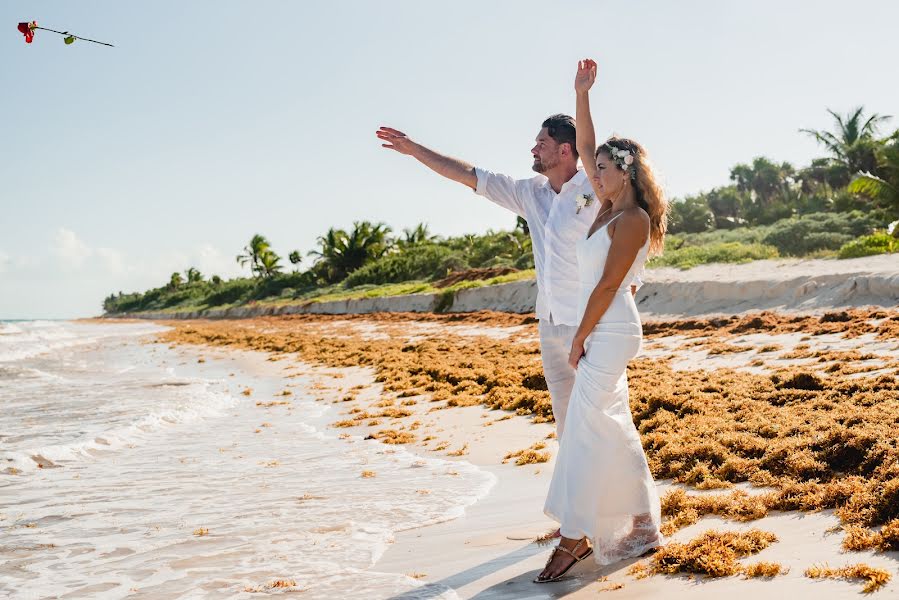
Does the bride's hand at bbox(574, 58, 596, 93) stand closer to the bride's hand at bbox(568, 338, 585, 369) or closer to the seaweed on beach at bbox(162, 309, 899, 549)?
the bride's hand at bbox(568, 338, 585, 369)

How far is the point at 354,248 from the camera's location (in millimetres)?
52625

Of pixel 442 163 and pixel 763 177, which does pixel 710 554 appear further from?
pixel 763 177

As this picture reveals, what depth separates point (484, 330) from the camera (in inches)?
733

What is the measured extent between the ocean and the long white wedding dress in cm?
70

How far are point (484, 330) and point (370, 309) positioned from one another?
1630 cm

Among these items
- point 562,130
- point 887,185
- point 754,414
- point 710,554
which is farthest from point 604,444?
point 887,185

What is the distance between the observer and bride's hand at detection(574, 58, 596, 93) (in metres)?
3.56

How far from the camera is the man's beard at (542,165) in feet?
12.0

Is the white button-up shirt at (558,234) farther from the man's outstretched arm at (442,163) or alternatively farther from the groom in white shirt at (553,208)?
the man's outstretched arm at (442,163)

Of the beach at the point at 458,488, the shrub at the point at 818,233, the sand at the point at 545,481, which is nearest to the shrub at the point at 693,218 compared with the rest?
the shrub at the point at 818,233

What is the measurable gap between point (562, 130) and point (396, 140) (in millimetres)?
913

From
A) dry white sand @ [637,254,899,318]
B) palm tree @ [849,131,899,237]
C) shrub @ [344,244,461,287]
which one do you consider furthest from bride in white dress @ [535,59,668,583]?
shrub @ [344,244,461,287]

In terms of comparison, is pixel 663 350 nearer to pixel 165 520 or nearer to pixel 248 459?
pixel 248 459

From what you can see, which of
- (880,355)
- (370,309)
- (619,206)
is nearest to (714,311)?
(880,355)
